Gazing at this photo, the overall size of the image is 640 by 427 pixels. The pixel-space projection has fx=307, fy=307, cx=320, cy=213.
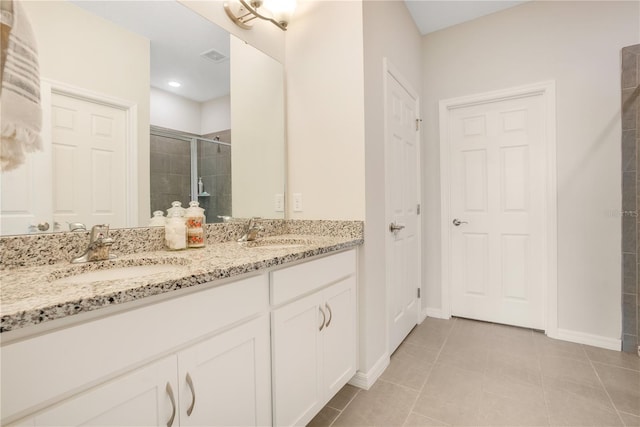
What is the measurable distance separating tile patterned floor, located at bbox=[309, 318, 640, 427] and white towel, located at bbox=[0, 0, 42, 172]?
5.19ft

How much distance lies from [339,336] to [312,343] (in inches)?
9.6

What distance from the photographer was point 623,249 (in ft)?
7.09

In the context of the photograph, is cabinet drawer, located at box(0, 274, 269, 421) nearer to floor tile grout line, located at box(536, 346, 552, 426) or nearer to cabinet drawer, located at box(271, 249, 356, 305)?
cabinet drawer, located at box(271, 249, 356, 305)

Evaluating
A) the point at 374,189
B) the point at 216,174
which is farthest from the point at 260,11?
the point at 374,189

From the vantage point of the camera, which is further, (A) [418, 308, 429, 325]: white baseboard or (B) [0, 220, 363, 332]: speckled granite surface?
(A) [418, 308, 429, 325]: white baseboard

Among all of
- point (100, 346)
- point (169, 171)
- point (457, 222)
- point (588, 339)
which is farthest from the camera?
point (457, 222)

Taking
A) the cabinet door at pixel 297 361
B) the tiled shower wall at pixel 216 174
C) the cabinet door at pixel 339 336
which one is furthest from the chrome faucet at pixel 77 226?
the cabinet door at pixel 339 336

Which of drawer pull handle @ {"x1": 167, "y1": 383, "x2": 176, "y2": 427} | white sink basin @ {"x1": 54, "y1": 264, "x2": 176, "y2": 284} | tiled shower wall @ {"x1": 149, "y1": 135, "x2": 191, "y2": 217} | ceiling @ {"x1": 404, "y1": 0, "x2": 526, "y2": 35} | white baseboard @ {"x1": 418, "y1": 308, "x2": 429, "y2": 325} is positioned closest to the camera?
drawer pull handle @ {"x1": 167, "y1": 383, "x2": 176, "y2": 427}

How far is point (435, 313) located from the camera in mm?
2885

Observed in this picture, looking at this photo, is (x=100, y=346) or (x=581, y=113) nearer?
(x=100, y=346)

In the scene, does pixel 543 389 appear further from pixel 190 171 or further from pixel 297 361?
pixel 190 171

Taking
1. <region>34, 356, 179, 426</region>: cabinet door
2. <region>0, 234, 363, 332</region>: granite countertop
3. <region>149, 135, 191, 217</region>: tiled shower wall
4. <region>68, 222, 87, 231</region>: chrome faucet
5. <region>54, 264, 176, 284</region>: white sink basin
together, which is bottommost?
<region>34, 356, 179, 426</region>: cabinet door

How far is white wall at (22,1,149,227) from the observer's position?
107 centimetres

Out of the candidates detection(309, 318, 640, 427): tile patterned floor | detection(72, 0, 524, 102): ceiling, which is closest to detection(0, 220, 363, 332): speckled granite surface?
detection(72, 0, 524, 102): ceiling
